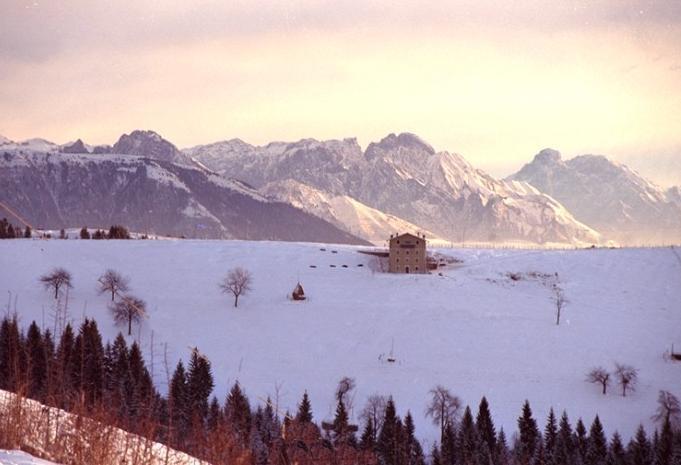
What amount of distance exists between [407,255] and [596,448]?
74935mm

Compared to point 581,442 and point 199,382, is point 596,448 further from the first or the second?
point 199,382

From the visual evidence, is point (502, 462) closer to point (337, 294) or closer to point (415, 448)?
point (415, 448)

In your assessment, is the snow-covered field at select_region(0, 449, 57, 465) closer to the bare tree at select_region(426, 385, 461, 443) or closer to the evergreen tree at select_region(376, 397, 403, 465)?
the evergreen tree at select_region(376, 397, 403, 465)

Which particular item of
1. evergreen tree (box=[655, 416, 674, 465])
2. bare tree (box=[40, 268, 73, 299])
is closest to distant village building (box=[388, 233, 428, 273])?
bare tree (box=[40, 268, 73, 299])

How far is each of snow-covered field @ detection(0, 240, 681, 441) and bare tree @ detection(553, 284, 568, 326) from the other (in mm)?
1050

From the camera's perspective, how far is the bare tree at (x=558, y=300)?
10619 centimetres

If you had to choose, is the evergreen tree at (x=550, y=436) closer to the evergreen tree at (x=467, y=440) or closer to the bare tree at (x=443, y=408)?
the evergreen tree at (x=467, y=440)

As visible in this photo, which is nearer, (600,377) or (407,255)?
(600,377)

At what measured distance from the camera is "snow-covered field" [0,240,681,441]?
263ft

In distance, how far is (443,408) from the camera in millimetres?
71438

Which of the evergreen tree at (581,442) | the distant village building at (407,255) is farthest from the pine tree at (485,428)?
the distant village building at (407,255)

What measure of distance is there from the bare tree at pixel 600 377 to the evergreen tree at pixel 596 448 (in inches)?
726

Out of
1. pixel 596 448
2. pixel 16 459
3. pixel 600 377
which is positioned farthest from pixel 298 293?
pixel 16 459

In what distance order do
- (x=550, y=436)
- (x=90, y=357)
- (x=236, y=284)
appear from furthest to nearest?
(x=236, y=284), (x=550, y=436), (x=90, y=357)
